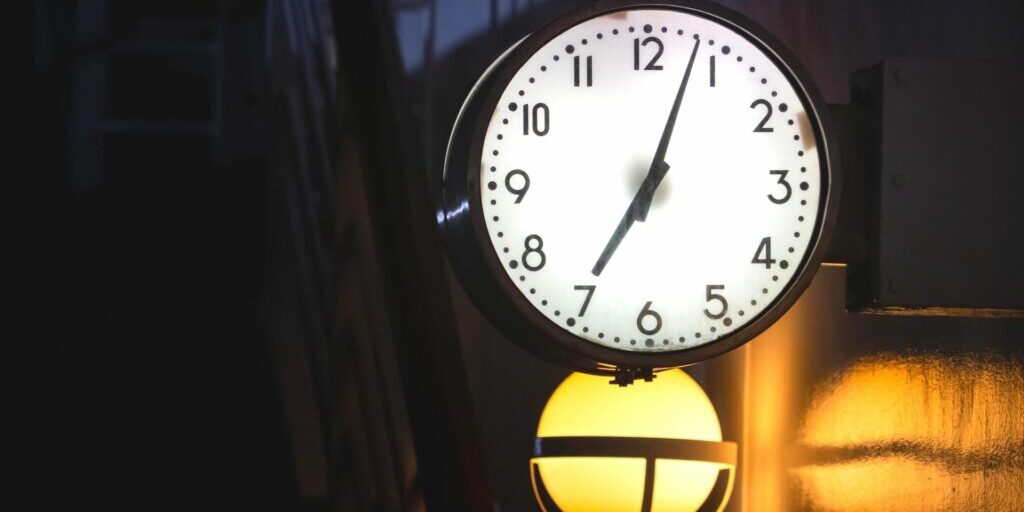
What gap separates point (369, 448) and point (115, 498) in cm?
50

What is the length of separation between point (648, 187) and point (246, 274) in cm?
72

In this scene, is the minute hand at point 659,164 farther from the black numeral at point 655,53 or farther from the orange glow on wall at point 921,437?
the orange glow on wall at point 921,437

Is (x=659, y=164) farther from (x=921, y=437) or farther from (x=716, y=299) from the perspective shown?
(x=921, y=437)

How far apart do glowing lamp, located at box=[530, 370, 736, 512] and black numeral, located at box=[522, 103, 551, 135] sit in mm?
395

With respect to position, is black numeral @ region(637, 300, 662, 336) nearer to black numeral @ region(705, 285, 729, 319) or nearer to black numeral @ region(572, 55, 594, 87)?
black numeral @ region(705, 285, 729, 319)

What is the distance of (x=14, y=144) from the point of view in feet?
6.10

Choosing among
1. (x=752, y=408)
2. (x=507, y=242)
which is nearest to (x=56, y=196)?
(x=507, y=242)

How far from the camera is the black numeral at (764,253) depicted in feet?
5.34

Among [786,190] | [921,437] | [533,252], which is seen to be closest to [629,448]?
[533,252]

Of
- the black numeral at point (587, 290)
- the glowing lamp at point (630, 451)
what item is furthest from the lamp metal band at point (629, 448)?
the black numeral at point (587, 290)

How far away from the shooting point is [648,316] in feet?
5.27

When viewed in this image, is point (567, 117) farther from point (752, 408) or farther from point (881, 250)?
point (752, 408)

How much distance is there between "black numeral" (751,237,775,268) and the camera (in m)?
1.63

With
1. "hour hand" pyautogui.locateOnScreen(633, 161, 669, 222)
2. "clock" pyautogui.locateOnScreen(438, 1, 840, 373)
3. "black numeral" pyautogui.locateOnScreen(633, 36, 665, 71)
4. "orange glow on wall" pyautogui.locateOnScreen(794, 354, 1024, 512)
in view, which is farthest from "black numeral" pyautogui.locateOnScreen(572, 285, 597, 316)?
"orange glow on wall" pyautogui.locateOnScreen(794, 354, 1024, 512)
